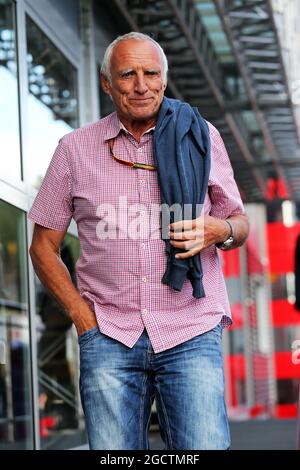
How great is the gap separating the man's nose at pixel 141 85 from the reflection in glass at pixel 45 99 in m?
3.49

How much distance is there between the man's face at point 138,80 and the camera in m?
3.32

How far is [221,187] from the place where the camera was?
3.37m

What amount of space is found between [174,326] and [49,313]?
5.77 metres

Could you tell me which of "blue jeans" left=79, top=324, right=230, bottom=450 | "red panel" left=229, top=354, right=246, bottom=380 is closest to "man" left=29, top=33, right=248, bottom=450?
"blue jeans" left=79, top=324, right=230, bottom=450

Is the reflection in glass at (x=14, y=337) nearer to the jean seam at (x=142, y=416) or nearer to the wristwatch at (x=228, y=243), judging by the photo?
the wristwatch at (x=228, y=243)

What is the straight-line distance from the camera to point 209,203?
3.39 metres

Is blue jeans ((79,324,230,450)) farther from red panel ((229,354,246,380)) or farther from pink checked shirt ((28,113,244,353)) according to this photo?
red panel ((229,354,246,380))

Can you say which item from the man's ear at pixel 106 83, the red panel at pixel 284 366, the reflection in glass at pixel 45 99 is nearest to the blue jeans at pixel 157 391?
the man's ear at pixel 106 83

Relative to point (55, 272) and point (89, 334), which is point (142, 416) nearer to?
point (89, 334)

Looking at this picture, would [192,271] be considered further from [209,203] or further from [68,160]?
[68,160]

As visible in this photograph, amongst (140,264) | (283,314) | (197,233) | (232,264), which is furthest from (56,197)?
(283,314)

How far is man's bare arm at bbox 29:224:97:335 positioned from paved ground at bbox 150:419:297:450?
6181mm

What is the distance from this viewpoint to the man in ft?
10.4

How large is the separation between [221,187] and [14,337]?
475 centimetres
